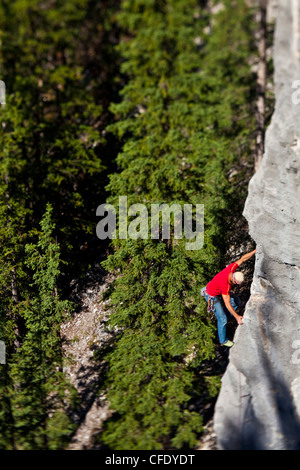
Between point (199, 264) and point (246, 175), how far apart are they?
342 centimetres

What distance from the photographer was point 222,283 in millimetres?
8391

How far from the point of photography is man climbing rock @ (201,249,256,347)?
832cm

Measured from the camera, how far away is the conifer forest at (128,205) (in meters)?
8.55

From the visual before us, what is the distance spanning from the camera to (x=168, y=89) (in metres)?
12.0

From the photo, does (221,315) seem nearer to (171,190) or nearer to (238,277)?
(238,277)

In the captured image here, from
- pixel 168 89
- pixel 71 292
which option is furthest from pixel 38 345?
pixel 168 89

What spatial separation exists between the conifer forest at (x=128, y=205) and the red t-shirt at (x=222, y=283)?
2.60 feet

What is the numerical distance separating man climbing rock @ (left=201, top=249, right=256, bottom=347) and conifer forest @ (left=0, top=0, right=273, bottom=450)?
17.7 inches

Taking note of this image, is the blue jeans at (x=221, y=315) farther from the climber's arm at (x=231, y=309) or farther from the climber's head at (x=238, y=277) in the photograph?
the climber's head at (x=238, y=277)

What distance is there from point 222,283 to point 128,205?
9.98 ft

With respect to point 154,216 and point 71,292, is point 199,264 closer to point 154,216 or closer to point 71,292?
point 154,216
